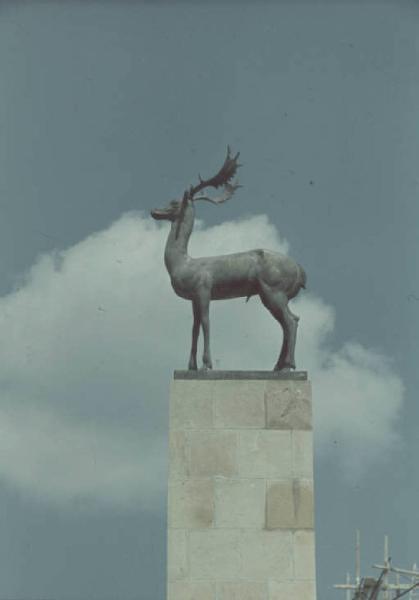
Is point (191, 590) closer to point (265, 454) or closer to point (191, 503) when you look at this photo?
point (191, 503)

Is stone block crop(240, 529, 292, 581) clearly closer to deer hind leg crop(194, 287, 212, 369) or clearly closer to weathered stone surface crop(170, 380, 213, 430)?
weathered stone surface crop(170, 380, 213, 430)

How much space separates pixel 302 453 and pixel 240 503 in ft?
3.78

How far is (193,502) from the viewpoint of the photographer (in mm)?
14656

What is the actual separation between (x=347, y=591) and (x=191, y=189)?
22971 millimetres

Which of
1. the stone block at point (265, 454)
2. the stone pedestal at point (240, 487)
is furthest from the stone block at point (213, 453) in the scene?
the stone block at point (265, 454)

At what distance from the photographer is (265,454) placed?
14.9 meters

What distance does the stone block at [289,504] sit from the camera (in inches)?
576

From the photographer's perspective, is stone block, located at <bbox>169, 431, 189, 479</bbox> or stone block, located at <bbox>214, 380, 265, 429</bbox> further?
stone block, located at <bbox>214, 380, 265, 429</bbox>

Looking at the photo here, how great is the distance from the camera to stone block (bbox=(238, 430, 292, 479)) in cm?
1482

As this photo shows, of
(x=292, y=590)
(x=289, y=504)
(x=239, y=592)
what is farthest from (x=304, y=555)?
(x=239, y=592)

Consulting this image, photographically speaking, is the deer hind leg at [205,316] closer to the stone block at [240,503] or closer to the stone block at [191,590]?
the stone block at [240,503]

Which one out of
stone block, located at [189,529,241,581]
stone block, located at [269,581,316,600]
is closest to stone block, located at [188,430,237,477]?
stone block, located at [189,529,241,581]

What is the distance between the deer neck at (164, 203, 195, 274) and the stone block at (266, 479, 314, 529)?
12.0ft

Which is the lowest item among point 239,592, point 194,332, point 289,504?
point 239,592
